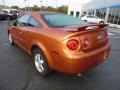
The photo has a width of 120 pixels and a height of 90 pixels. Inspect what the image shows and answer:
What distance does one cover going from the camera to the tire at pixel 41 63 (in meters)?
4.37

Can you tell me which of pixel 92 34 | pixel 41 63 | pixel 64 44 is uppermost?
pixel 92 34

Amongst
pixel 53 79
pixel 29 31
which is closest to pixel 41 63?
pixel 53 79

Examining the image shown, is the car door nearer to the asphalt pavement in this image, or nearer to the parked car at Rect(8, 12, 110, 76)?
the parked car at Rect(8, 12, 110, 76)

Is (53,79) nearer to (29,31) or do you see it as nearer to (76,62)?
(76,62)

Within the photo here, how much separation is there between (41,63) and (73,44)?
121 cm

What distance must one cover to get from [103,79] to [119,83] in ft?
1.26

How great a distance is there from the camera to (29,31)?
5020mm

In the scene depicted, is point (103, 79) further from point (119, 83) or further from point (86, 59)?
point (86, 59)

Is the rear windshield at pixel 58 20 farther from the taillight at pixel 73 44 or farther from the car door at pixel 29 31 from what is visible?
the taillight at pixel 73 44

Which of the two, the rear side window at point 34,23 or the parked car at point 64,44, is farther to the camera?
the rear side window at point 34,23

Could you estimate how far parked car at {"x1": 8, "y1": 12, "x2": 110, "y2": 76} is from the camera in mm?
3748

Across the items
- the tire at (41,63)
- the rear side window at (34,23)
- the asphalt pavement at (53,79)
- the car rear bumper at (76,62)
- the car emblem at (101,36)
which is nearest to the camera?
the car rear bumper at (76,62)

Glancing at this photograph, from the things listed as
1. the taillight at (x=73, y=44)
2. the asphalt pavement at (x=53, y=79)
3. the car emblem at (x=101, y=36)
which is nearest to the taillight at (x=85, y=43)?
the taillight at (x=73, y=44)

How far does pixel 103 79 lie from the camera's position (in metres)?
4.54
